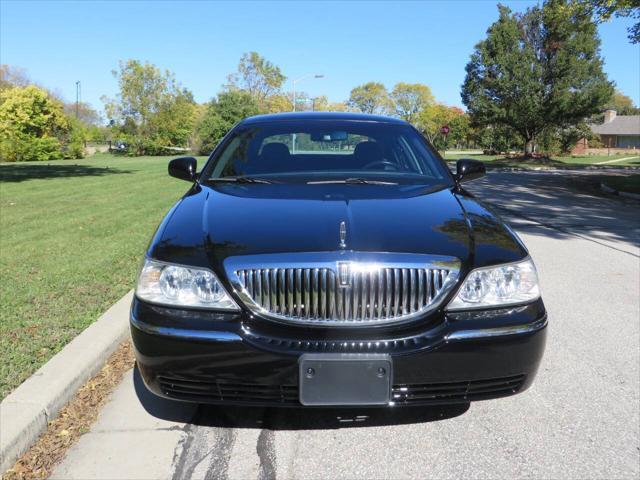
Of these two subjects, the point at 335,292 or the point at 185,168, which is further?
the point at 185,168

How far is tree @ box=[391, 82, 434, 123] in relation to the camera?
314 feet

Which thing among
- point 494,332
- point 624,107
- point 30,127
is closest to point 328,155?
point 494,332

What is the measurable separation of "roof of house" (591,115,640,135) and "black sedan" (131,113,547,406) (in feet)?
270

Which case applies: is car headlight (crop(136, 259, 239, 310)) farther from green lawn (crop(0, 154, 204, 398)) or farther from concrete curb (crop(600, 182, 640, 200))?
concrete curb (crop(600, 182, 640, 200))

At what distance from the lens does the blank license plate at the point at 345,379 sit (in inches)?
91.4

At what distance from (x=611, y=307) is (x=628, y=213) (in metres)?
8.43

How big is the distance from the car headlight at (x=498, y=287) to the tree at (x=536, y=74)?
37.7m

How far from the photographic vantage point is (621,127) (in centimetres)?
7675

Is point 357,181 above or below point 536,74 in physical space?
below

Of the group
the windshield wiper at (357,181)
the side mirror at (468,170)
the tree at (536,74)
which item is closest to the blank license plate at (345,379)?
the windshield wiper at (357,181)

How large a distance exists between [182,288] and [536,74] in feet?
130

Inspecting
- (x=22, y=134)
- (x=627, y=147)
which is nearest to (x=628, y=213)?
(x=22, y=134)

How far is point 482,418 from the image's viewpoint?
302 cm

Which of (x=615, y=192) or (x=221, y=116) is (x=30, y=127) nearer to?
(x=221, y=116)
